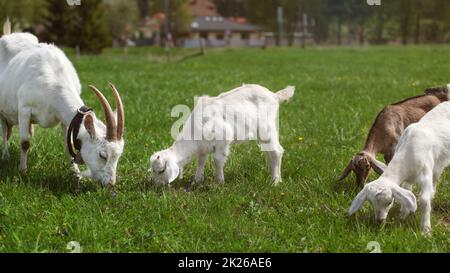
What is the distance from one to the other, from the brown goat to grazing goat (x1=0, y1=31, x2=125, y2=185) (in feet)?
8.09

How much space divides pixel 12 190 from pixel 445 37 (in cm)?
5298

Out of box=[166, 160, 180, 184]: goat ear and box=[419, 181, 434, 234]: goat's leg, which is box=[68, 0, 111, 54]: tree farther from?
box=[419, 181, 434, 234]: goat's leg

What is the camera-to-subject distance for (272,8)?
1239 inches

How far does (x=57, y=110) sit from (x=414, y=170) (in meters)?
4.03

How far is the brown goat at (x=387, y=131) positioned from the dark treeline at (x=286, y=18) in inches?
871

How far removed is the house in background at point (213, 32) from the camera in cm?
5366

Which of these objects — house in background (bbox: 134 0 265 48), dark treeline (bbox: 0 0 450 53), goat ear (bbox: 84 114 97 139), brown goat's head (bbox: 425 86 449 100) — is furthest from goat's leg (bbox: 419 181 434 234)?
house in background (bbox: 134 0 265 48)

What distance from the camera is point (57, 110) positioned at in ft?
23.2

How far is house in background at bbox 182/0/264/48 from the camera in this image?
5366 centimetres

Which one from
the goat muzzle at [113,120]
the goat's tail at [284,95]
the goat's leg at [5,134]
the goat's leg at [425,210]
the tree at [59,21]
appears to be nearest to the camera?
the goat's leg at [425,210]

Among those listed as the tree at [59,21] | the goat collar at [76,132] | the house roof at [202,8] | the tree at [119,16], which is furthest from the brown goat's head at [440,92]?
the tree at [119,16]

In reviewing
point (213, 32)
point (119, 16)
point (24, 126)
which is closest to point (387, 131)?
point (24, 126)

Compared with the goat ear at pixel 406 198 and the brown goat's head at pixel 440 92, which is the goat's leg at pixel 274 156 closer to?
the goat ear at pixel 406 198
